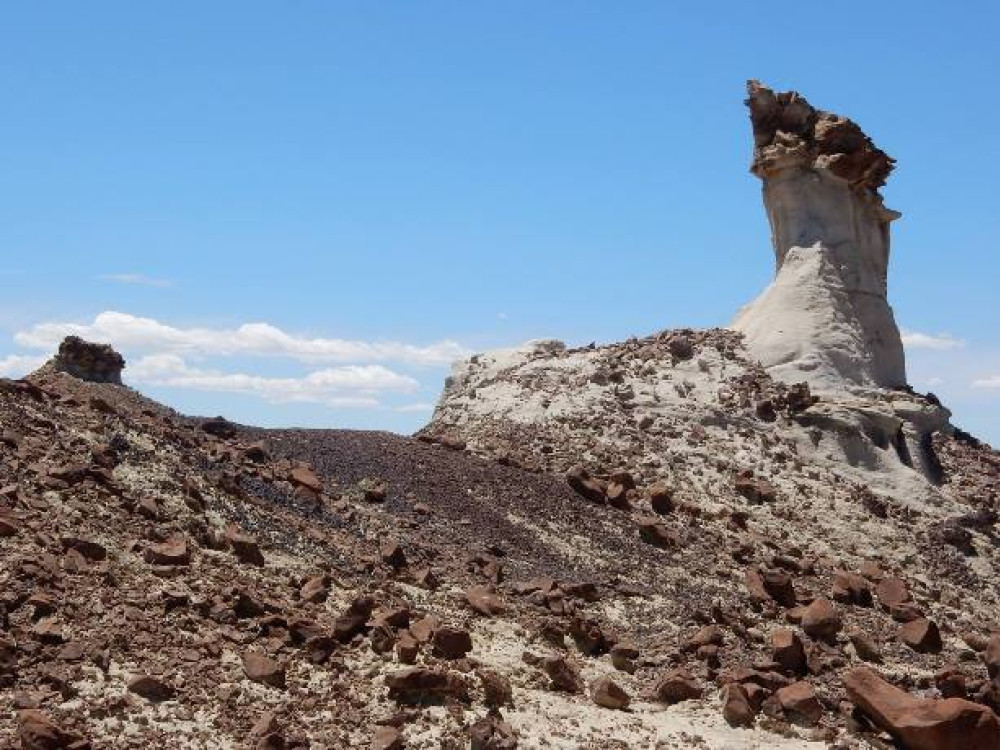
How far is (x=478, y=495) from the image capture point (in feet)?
57.6

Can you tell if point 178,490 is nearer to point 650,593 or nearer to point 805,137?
point 650,593

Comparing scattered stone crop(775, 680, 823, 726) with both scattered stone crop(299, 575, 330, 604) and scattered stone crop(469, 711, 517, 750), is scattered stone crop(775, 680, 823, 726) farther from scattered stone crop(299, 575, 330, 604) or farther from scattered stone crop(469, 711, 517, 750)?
scattered stone crop(299, 575, 330, 604)

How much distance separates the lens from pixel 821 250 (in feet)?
82.5

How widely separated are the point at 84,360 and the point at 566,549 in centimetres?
934

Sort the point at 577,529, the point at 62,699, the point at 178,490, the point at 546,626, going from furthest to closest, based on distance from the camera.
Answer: the point at 577,529 → the point at 178,490 → the point at 546,626 → the point at 62,699

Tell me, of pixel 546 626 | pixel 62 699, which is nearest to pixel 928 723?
pixel 546 626

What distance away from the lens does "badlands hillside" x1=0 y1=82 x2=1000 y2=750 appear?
9414mm

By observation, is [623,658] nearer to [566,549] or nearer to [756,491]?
[566,549]

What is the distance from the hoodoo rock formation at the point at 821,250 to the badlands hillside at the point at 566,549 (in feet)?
0.25

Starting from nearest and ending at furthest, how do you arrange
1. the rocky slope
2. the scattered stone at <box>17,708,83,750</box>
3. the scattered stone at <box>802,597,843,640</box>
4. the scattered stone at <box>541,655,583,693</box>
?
the scattered stone at <box>17,708,83,750</box>, the rocky slope, the scattered stone at <box>541,655,583,693</box>, the scattered stone at <box>802,597,843,640</box>

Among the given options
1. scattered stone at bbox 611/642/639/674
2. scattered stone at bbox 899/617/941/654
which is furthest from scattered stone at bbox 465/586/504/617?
scattered stone at bbox 899/617/941/654

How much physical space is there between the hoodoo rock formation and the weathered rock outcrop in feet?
41.7

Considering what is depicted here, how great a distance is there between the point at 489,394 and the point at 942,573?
32.1 feet

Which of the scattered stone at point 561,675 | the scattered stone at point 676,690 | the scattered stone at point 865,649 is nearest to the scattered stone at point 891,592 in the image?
the scattered stone at point 865,649
